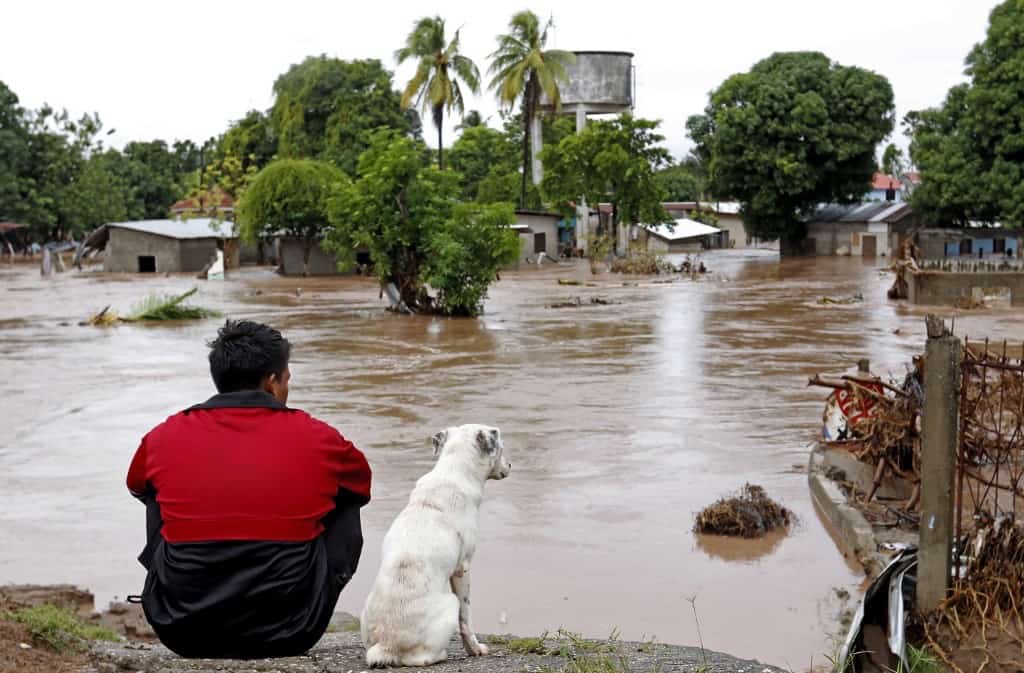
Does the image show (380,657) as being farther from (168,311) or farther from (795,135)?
(795,135)

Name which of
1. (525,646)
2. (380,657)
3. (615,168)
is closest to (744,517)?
(525,646)

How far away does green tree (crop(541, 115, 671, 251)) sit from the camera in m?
55.9

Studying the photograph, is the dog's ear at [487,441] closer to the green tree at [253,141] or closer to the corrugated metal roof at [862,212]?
the corrugated metal roof at [862,212]

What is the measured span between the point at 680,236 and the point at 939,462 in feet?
215

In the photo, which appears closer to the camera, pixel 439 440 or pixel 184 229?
pixel 439 440

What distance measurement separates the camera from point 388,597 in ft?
16.6

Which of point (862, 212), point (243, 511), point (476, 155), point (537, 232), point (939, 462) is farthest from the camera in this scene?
point (476, 155)

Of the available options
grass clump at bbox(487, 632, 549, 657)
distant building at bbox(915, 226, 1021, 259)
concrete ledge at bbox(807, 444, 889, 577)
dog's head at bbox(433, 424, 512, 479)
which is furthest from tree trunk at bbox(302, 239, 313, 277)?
dog's head at bbox(433, 424, 512, 479)

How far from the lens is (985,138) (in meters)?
48.1

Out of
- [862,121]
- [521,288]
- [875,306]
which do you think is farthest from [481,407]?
[862,121]

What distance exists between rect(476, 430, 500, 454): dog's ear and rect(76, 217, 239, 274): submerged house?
1936 inches

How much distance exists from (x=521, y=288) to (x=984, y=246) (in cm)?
2382

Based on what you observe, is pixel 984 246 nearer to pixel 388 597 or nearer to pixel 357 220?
pixel 357 220

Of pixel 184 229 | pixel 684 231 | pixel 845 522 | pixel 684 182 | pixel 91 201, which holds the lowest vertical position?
pixel 845 522
